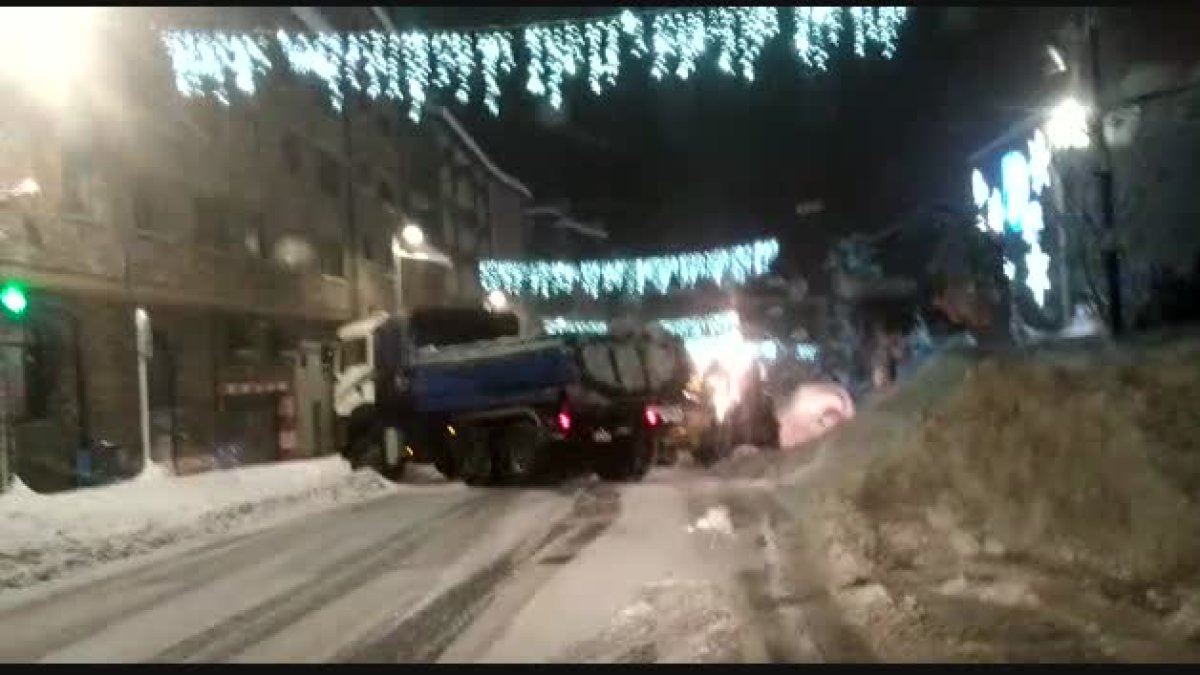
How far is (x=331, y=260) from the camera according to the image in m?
38.4

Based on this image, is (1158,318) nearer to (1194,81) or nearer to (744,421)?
(1194,81)

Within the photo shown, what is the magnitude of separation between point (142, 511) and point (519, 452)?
21.1 feet

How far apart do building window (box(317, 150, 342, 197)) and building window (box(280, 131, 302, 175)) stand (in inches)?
75.3

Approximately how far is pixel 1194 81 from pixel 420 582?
2148 cm

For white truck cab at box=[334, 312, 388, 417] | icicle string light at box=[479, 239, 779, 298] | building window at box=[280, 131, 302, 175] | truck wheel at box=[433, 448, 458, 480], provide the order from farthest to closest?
1. icicle string light at box=[479, 239, 779, 298]
2. building window at box=[280, 131, 302, 175]
3. white truck cab at box=[334, 312, 388, 417]
4. truck wheel at box=[433, 448, 458, 480]

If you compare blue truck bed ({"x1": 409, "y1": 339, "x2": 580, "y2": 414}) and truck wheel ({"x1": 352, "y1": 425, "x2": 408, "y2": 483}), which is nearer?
blue truck bed ({"x1": 409, "y1": 339, "x2": 580, "y2": 414})

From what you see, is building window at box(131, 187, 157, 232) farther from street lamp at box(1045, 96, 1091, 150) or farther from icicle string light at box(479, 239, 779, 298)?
icicle string light at box(479, 239, 779, 298)

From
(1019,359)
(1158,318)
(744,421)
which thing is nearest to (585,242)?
(744,421)

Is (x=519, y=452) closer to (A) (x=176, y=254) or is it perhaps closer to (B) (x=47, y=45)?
(A) (x=176, y=254)

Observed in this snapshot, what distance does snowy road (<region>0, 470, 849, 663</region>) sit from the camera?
791 cm

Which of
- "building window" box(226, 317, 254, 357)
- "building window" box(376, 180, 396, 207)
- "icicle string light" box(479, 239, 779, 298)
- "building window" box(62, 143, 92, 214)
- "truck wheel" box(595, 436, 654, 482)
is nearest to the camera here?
"truck wheel" box(595, 436, 654, 482)

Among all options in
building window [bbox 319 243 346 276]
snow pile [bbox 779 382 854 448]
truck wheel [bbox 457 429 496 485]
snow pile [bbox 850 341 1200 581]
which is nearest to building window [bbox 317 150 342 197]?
building window [bbox 319 243 346 276]

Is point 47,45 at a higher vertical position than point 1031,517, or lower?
higher

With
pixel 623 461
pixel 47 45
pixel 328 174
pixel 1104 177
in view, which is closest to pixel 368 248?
pixel 328 174
